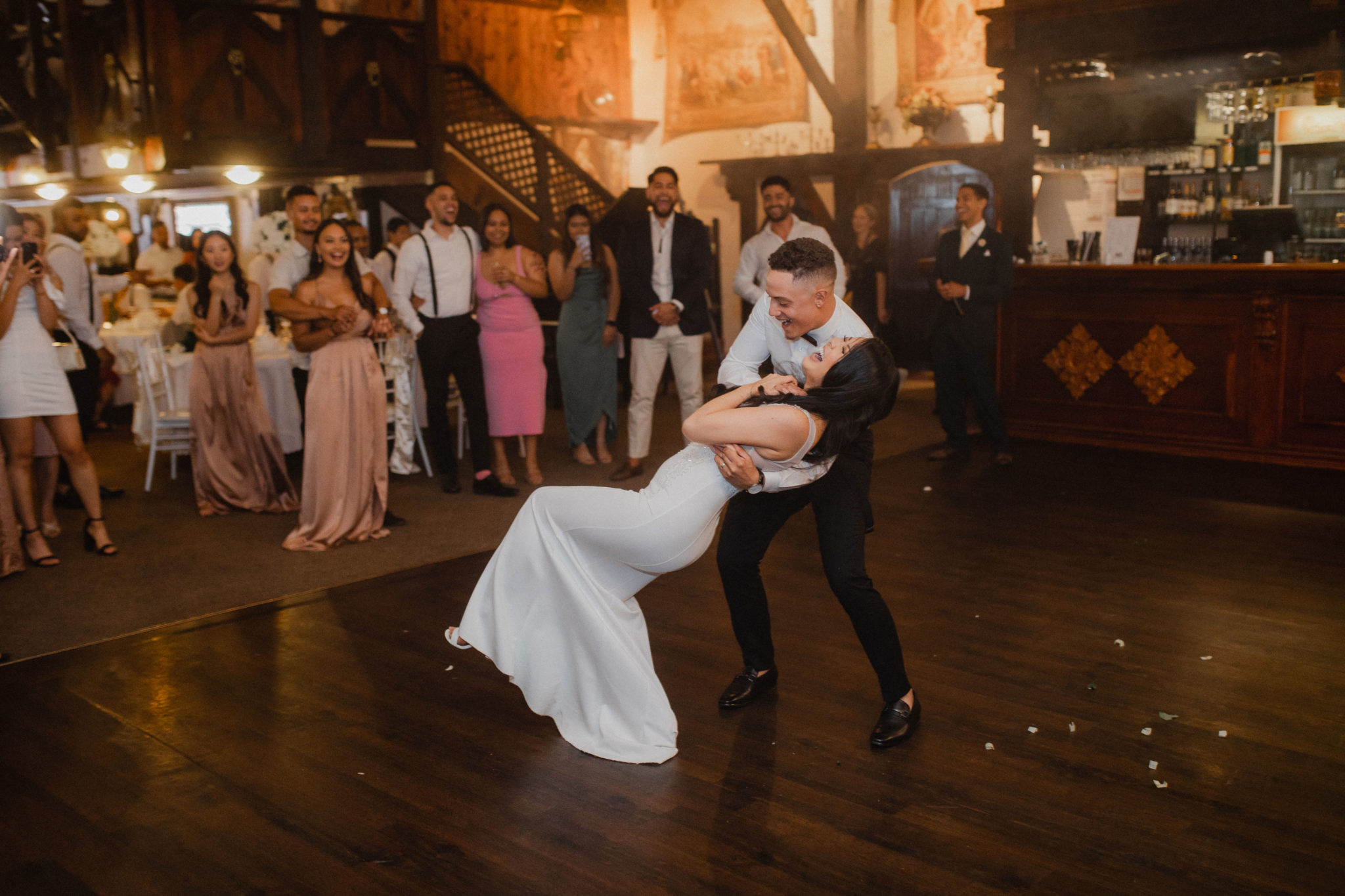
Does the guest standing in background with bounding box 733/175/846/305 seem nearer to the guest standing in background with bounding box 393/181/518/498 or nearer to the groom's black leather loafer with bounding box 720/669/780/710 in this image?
the guest standing in background with bounding box 393/181/518/498

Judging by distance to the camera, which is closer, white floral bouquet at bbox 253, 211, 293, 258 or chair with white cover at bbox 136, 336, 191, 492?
chair with white cover at bbox 136, 336, 191, 492

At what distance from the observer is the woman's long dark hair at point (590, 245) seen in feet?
22.2

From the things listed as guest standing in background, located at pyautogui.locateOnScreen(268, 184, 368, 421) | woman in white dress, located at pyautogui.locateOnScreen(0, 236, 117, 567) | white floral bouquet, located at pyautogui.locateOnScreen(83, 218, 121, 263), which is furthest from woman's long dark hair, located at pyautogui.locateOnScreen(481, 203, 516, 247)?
white floral bouquet, located at pyautogui.locateOnScreen(83, 218, 121, 263)

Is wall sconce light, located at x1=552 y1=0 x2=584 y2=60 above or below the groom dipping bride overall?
above

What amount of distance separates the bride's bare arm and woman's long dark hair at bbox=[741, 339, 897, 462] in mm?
78

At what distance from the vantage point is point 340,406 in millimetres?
5195

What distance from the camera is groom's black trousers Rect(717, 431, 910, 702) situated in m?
3.00

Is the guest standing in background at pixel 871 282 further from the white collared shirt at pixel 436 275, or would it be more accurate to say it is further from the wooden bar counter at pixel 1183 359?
the white collared shirt at pixel 436 275

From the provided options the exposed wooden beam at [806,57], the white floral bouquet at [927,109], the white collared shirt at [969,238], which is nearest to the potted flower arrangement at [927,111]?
the white floral bouquet at [927,109]

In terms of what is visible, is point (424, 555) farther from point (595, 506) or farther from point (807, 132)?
point (807, 132)

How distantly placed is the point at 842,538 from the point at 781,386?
47cm

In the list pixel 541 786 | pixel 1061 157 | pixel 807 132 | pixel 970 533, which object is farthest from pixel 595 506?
pixel 807 132

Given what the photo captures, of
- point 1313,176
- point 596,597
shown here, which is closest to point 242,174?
point 596,597

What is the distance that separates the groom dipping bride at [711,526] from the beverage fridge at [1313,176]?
6.12m
